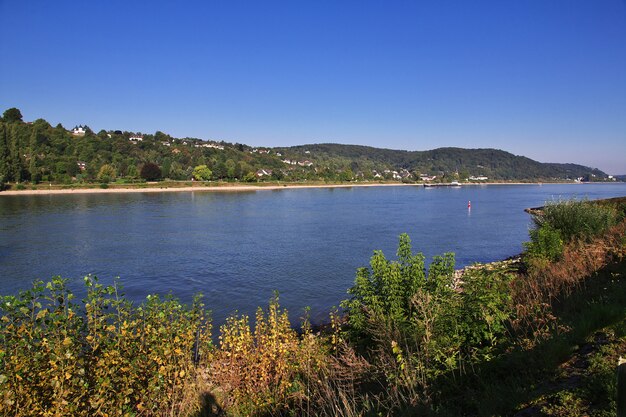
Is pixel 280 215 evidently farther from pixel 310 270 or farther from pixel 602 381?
pixel 602 381

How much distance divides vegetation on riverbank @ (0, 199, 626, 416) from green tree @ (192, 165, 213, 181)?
5059 inches

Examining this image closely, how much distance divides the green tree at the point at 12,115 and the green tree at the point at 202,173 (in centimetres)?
7785

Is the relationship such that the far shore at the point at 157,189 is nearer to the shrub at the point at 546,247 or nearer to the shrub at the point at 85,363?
the shrub at the point at 546,247

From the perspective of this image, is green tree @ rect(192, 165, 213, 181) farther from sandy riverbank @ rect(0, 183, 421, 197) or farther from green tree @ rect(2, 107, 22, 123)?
green tree @ rect(2, 107, 22, 123)

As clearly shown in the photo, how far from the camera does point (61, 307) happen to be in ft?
17.1

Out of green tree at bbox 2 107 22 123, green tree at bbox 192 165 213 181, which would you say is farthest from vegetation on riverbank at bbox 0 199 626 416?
green tree at bbox 2 107 22 123

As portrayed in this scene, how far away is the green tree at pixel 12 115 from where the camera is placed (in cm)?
14900

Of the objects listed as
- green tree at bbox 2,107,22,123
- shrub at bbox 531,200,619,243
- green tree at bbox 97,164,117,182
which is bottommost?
shrub at bbox 531,200,619,243

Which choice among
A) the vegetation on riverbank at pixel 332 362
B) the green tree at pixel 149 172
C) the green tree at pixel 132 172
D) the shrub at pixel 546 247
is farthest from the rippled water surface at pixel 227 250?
the green tree at pixel 132 172

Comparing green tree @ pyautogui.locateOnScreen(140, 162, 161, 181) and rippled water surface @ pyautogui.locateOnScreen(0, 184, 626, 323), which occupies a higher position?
green tree @ pyautogui.locateOnScreen(140, 162, 161, 181)

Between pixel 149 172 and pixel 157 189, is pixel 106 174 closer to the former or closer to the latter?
pixel 149 172

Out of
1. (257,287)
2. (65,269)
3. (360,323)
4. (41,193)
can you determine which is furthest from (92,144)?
(360,323)

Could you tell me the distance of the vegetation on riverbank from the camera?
14.4 feet

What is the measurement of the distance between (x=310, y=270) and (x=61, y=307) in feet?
61.2
